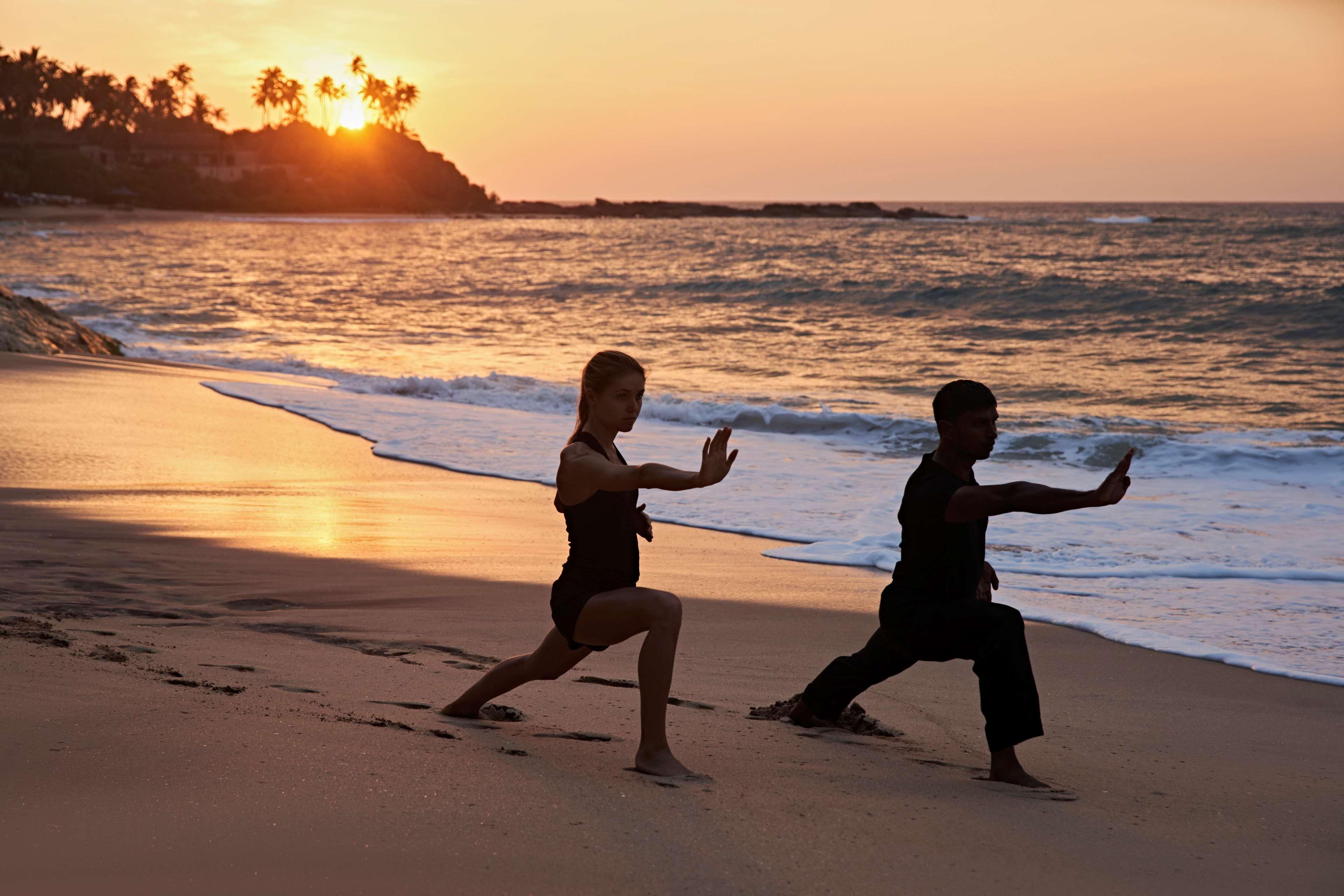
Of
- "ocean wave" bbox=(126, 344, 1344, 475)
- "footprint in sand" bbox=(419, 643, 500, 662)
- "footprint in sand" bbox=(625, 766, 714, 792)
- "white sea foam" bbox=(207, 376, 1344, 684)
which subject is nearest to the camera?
"footprint in sand" bbox=(625, 766, 714, 792)

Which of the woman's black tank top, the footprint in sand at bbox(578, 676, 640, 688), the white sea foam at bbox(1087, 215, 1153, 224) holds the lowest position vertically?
the footprint in sand at bbox(578, 676, 640, 688)

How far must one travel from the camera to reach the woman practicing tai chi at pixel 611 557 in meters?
3.14

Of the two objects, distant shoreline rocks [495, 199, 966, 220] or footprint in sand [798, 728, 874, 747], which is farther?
distant shoreline rocks [495, 199, 966, 220]

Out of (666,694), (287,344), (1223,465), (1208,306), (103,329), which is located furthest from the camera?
(1208,306)

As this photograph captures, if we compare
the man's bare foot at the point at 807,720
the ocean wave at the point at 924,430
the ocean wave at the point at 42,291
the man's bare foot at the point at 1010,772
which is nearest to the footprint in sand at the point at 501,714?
the man's bare foot at the point at 807,720

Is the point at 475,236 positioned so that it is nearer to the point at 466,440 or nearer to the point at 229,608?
the point at 466,440

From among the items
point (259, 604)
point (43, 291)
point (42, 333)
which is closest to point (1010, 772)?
point (259, 604)

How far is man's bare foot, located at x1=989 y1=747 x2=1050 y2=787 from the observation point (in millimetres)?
3309

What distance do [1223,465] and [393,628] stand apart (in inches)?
363

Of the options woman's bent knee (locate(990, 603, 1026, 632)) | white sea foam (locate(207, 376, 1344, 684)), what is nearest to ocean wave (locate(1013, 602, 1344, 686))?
white sea foam (locate(207, 376, 1344, 684))

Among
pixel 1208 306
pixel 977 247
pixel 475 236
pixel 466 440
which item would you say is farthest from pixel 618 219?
pixel 466 440

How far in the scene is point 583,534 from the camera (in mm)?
3254

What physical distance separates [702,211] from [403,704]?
135m

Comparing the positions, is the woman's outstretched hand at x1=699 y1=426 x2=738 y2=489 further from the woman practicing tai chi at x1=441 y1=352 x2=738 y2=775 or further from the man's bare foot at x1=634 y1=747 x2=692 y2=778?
the man's bare foot at x1=634 y1=747 x2=692 y2=778
